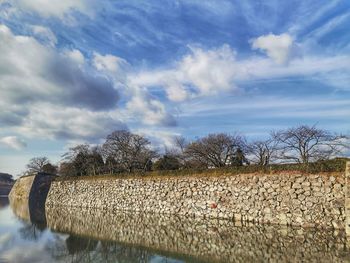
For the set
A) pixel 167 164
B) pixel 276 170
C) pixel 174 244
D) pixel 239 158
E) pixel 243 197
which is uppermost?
pixel 239 158

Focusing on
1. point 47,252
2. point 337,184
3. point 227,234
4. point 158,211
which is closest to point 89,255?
point 47,252

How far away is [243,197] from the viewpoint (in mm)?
17172

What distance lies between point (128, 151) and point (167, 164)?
20.4 ft

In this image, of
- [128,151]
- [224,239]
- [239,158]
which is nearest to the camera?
[224,239]

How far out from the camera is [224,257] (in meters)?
9.62

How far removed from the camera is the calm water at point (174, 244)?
31.9 ft

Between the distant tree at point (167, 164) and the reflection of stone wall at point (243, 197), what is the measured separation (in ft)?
14.8

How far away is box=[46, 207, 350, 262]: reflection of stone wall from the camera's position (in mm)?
9547

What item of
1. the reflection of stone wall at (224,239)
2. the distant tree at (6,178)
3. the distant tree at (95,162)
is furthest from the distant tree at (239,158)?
the distant tree at (6,178)

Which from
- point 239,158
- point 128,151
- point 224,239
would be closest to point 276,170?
point 224,239

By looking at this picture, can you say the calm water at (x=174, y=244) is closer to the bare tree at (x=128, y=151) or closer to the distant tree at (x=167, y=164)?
the distant tree at (x=167, y=164)

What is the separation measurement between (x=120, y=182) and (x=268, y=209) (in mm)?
12797

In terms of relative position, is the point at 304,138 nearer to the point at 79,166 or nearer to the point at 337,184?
the point at 337,184

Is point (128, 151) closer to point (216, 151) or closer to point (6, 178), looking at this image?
point (216, 151)
